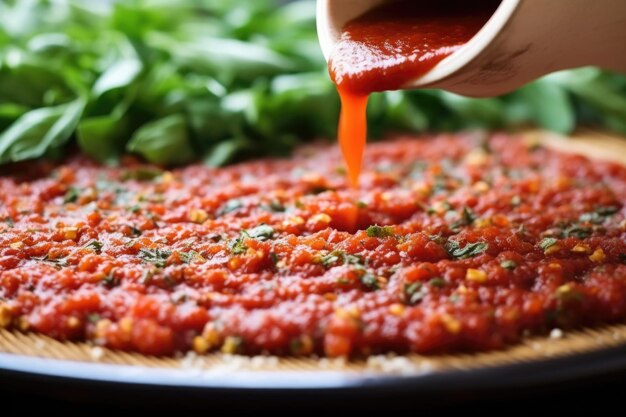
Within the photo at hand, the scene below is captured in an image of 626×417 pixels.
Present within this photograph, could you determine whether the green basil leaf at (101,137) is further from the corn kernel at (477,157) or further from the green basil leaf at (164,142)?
the corn kernel at (477,157)

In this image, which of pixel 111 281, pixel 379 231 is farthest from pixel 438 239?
pixel 111 281

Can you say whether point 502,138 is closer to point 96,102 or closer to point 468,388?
point 96,102

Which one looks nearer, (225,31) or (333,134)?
(333,134)

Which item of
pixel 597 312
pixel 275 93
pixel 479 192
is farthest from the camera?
pixel 275 93

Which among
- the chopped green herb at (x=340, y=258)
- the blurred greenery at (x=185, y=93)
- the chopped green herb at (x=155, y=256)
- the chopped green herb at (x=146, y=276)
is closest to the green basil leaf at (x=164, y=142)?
the blurred greenery at (x=185, y=93)

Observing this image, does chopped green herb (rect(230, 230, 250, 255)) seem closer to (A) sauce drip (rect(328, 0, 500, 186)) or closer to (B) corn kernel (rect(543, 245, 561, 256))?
(A) sauce drip (rect(328, 0, 500, 186))

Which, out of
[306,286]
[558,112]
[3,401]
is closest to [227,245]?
[306,286]
